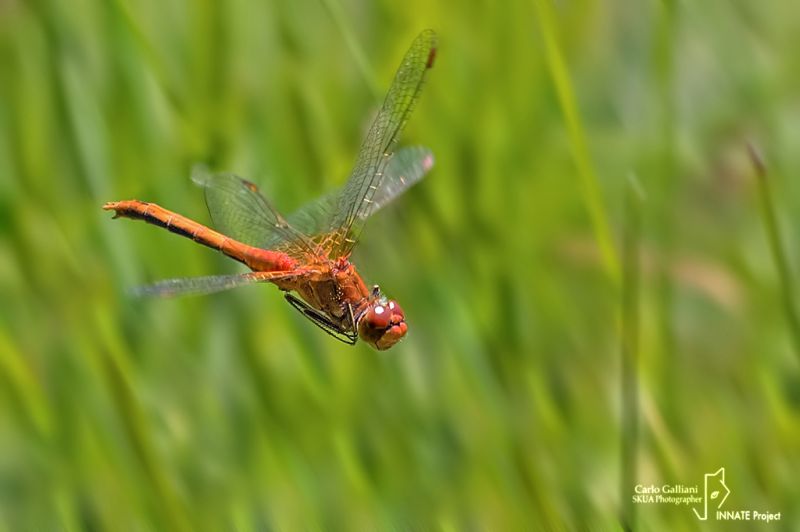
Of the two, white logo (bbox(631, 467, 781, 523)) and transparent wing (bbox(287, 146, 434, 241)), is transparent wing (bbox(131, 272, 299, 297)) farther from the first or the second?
white logo (bbox(631, 467, 781, 523))

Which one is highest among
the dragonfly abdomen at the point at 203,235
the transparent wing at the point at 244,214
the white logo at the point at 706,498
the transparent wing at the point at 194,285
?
the transparent wing at the point at 244,214

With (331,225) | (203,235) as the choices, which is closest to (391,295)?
(331,225)

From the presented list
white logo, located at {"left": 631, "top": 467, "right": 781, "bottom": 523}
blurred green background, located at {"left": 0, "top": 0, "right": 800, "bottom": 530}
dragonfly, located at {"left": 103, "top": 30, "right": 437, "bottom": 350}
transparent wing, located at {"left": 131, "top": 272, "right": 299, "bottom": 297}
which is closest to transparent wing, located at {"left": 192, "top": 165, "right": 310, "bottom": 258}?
dragonfly, located at {"left": 103, "top": 30, "right": 437, "bottom": 350}

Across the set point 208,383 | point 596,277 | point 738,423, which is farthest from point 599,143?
point 208,383

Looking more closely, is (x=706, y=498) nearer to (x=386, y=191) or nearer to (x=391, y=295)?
(x=391, y=295)

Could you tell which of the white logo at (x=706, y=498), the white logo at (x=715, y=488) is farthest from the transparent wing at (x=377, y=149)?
the white logo at (x=715, y=488)

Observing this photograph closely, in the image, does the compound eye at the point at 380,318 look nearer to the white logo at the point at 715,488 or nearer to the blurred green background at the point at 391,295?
the blurred green background at the point at 391,295
